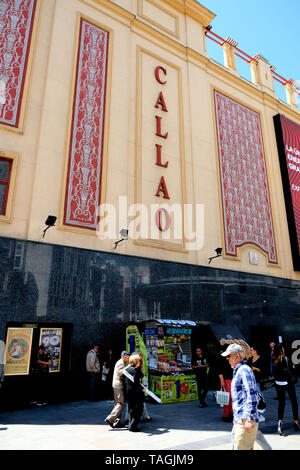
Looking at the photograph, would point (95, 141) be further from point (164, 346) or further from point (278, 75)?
point (278, 75)

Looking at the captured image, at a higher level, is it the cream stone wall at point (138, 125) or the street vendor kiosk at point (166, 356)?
the cream stone wall at point (138, 125)

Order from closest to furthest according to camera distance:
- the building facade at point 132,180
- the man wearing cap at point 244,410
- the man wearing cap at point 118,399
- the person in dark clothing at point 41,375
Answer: the man wearing cap at point 244,410 < the man wearing cap at point 118,399 < the person in dark clothing at point 41,375 < the building facade at point 132,180

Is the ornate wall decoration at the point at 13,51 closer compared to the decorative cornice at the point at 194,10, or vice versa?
the ornate wall decoration at the point at 13,51

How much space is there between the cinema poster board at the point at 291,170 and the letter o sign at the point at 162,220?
9.46 meters

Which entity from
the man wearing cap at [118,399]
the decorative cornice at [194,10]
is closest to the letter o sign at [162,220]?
the man wearing cap at [118,399]

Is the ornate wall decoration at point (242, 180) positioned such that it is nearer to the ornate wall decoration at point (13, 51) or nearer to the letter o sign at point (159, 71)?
the letter o sign at point (159, 71)

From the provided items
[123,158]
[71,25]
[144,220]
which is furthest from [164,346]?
[71,25]

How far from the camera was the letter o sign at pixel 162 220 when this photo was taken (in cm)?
1398

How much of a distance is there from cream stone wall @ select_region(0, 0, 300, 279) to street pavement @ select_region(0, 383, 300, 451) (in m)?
5.39

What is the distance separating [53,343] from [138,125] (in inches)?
393

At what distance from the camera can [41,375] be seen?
9977 millimetres

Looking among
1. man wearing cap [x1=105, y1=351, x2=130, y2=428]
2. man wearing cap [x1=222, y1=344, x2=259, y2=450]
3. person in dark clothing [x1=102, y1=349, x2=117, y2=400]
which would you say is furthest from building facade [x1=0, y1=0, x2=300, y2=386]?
man wearing cap [x1=222, y1=344, x2=259, y2=450]

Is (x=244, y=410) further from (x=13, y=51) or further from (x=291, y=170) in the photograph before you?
(x=291, y=170)
